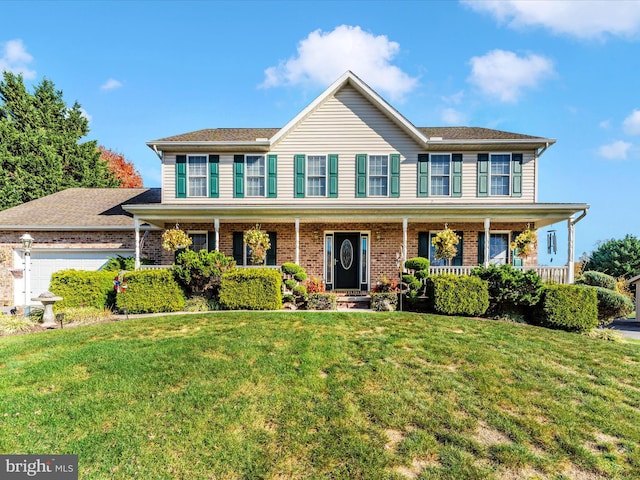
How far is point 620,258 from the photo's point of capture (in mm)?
21062

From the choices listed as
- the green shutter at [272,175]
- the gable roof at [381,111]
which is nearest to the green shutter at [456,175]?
the gable roof at [381,111]

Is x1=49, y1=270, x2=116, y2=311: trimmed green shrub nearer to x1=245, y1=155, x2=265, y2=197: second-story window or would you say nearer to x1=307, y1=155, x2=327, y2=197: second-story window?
x1=245, y1=155, x2=265, y2=197: second-story window

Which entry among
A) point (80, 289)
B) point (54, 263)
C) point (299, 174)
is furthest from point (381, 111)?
point (54, 263)

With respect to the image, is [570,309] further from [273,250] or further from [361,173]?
[273,250]

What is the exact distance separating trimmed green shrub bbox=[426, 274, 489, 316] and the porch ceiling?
9.58ft

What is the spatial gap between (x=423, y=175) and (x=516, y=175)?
345 cm

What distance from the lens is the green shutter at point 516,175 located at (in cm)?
1300

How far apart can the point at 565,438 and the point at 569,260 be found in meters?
8.73

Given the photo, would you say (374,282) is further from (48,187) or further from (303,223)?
(48,187)

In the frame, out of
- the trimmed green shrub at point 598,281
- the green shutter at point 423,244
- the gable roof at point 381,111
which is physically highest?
the gable roof at point 381,111

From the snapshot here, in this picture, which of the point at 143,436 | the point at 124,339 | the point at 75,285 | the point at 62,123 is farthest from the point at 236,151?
the point at 62,123

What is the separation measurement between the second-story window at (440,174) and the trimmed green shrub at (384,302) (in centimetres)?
488

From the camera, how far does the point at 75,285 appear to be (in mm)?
10625

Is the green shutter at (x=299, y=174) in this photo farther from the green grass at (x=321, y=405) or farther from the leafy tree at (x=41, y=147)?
the leafy tree at (x=41, y=147)
